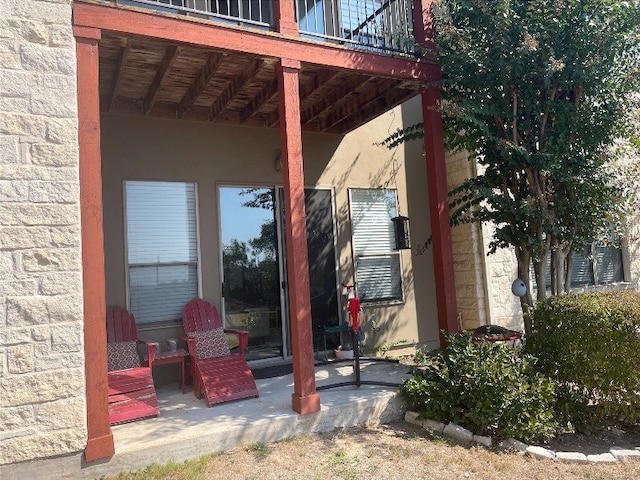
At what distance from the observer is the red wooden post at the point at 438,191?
15.3ft

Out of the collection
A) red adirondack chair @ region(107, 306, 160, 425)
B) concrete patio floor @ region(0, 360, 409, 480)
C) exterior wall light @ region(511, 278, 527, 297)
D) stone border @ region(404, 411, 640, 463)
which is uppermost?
exterior wall light @ region(511, 278, 527, 297)

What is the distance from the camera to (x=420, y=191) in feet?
22.7

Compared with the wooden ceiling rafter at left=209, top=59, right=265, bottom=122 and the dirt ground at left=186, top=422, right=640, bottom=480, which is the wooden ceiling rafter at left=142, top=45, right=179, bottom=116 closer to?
the wooden ceiling rafter at left=209, top=59, right=265, bottom=122

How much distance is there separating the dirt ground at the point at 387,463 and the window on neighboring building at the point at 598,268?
15.4 feet

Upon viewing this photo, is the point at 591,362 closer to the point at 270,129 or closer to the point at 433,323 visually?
the point at 433,323

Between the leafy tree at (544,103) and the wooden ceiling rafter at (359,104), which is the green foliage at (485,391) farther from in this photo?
the wooden ceiling rafter at (359,104)

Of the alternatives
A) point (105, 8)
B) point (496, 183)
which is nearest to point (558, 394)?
point (496, 183)

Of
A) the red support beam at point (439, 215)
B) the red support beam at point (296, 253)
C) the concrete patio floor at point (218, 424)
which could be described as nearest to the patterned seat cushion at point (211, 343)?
the concrete patio floor at point (218, 424)

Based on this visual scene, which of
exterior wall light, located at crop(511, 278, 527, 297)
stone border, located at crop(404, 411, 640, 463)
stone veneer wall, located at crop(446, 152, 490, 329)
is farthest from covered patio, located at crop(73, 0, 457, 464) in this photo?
stone veneer wall, located at crop(446, 152, 490, 329)

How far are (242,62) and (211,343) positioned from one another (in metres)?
2.81

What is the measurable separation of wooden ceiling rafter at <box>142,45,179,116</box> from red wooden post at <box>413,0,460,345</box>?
245cm

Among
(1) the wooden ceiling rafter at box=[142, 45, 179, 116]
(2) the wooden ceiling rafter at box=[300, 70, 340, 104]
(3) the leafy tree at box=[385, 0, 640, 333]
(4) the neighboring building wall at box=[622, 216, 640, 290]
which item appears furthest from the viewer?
(4) the neighboring building wall at box=[622, 216, 640, 290]

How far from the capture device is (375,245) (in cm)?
654

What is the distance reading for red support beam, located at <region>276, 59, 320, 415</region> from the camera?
3.79 metres
